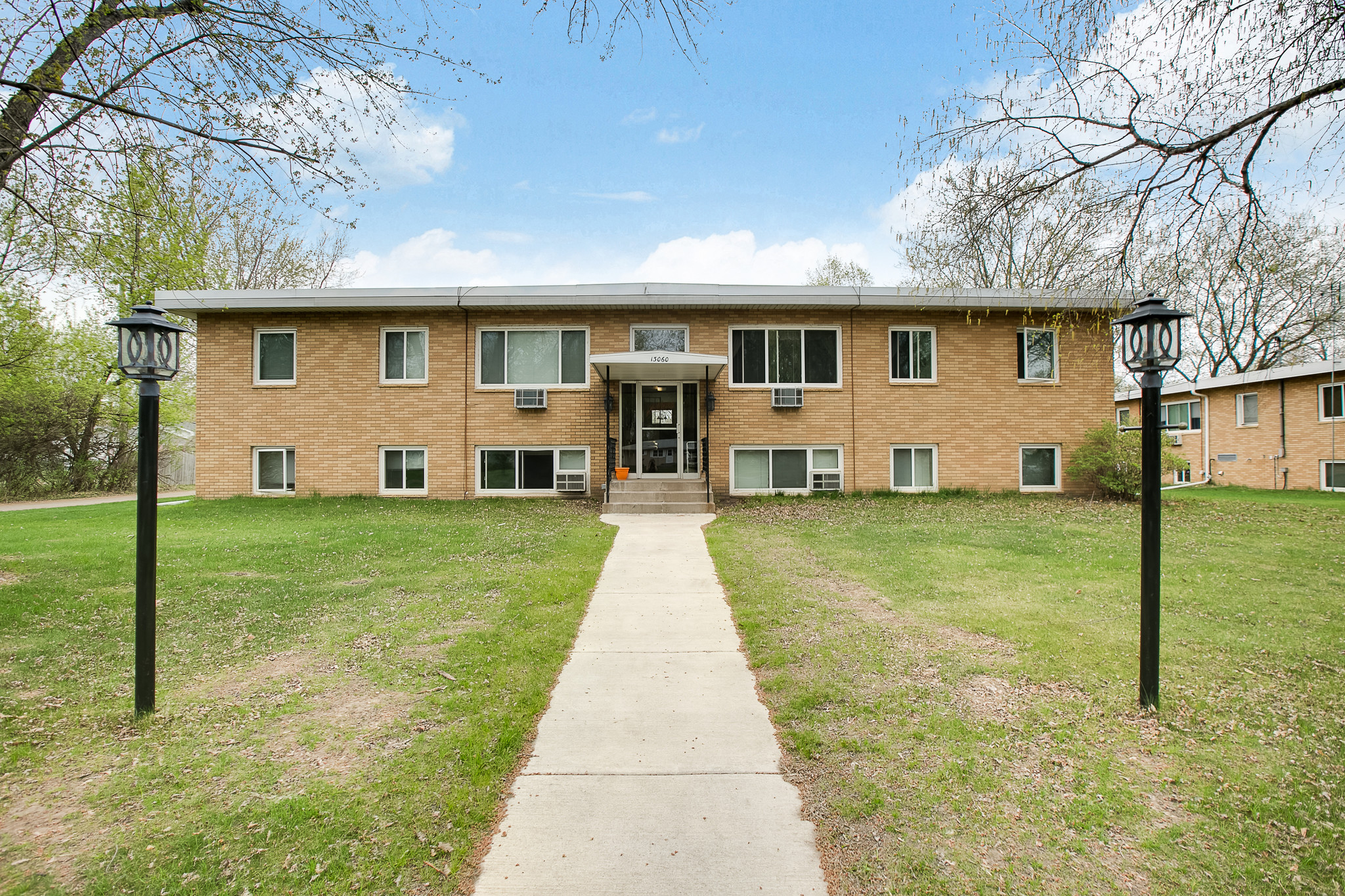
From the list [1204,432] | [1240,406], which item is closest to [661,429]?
[1240,406]

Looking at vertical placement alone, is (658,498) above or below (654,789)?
above

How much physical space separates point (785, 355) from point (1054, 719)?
35.6 feet

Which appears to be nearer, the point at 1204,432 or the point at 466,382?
the point at 466,382

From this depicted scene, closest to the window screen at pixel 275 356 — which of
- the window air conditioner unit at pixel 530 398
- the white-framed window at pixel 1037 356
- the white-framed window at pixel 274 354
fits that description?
the white-framed window at pixel 274 354

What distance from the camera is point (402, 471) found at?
13.3m

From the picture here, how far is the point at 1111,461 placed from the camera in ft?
42.2

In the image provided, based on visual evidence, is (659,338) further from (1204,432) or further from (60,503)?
(1204,432)

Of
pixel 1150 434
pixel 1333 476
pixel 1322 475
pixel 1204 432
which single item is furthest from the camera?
pixel 1204 432

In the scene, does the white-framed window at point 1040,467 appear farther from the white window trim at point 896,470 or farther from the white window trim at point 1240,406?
the white window trim at point 1240,406

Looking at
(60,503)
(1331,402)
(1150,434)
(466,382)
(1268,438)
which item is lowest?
(60,503)

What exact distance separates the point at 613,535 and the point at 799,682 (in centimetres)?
559

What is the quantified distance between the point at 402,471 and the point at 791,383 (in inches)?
357

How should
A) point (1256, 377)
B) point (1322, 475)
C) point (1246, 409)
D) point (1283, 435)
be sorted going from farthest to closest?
point (1246, 409) < point (1256, 377) < point (1283, 435) < point (1322, 475)

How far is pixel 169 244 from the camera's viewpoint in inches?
223
